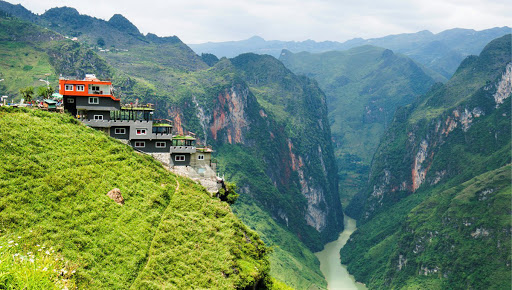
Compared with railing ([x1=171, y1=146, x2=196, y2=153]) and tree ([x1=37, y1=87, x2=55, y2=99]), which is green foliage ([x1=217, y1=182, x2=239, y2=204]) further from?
tree ([x1=37, y1=87, x2=55, y2=99])

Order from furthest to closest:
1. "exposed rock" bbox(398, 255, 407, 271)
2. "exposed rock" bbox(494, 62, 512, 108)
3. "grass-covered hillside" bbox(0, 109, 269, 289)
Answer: "exposed rock" bbox(494, 62, 512, 108) → "exposed rock" bbox(398, 255, 407, 271) → "grass-covered hillside" bbox(0, 109, 269, 289)

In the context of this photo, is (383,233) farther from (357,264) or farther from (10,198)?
(10,198)

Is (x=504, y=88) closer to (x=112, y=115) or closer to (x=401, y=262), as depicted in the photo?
(x=401, y=262)

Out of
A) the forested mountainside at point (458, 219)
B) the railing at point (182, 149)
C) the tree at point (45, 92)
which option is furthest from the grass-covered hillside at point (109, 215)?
the forested mountainside at point (458, 219)

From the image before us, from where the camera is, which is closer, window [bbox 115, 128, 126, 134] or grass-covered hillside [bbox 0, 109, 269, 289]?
grass-covered hillside [bbox 0, 109, 269, 289]

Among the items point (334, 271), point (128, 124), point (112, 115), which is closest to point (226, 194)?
point (128, 124)

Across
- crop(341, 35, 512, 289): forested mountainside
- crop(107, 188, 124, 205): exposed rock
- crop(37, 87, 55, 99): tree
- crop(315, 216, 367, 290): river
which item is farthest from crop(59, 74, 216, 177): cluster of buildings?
crop(315, 216, 367, 290): river

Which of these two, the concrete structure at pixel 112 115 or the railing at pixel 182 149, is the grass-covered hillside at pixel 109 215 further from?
the railing at pixel 182 149
